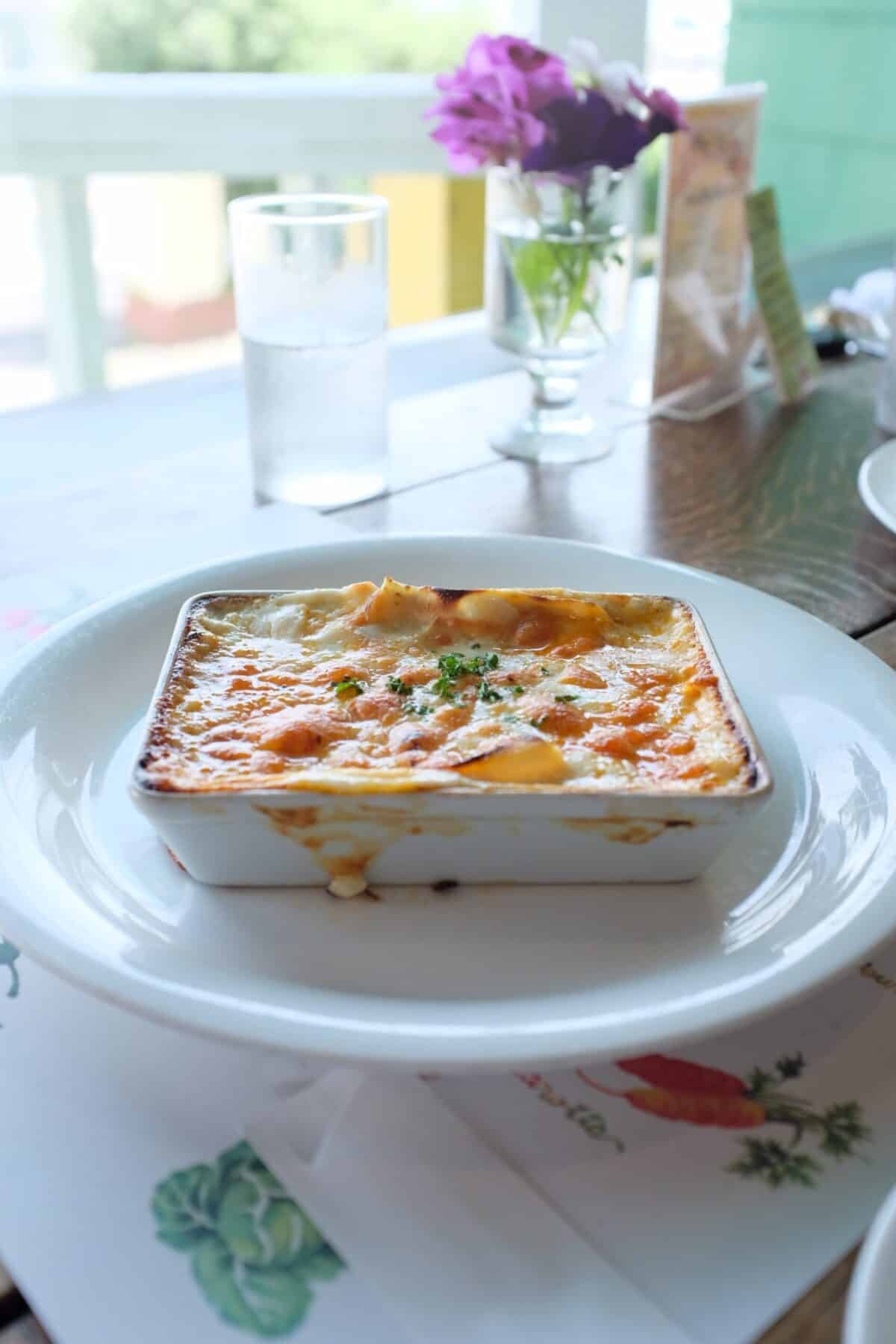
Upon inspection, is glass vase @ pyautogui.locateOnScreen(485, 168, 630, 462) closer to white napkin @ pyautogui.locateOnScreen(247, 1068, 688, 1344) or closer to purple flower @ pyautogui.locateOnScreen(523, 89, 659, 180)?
purple flower @ pyautogui.locateOnScreen(523, 89, 659, 180)

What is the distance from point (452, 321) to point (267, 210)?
4.32ft

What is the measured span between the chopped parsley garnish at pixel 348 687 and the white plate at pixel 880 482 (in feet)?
2.03

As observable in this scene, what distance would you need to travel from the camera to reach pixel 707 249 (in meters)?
1.61

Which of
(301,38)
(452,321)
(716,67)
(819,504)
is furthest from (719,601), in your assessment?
(301,38)

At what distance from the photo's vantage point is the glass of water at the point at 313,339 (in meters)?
1.32

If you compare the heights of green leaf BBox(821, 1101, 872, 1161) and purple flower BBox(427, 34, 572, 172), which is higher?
purple flower BBox(427, 34, 572, 172)

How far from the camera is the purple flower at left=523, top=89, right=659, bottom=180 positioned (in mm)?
1303

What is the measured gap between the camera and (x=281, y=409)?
1348 millimetres

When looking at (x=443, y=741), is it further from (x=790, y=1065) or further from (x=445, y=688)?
(x=790, y=1065)

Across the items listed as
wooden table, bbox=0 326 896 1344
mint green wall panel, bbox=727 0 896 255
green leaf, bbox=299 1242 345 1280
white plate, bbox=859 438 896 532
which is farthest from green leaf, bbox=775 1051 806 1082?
mint green wall panel, bbox=727 0 896 255

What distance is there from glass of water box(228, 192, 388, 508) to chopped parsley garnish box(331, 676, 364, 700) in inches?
24.2

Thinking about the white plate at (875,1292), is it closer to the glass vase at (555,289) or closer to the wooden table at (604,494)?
the wooden table at (604,494)

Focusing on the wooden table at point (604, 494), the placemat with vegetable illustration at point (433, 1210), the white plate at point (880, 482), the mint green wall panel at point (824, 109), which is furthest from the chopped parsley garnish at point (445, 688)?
→ the mint green wall panel at point (824, 109)

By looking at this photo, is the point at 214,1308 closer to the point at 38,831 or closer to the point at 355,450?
the point at 38,831
